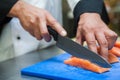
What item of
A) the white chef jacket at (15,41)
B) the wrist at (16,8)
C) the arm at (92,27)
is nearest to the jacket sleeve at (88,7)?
the arm at (92,27)

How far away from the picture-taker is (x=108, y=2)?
106 inches

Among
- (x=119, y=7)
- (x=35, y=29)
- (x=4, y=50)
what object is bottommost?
(x=119, y=7)

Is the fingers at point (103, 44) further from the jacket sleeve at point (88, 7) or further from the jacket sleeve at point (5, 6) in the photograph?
the jacket sleeve at point (5, 6)

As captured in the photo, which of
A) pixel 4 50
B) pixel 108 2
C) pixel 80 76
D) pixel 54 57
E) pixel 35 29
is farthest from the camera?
pixel 108 2

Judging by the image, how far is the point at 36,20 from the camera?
988mm

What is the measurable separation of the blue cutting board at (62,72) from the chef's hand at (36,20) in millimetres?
85

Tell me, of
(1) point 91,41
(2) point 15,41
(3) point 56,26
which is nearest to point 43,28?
(3) point 56,26

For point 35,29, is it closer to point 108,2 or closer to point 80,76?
point 80,76

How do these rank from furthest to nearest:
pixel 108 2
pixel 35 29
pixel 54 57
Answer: pixel 108 2 < pixel 54 57 < pixel 35 29

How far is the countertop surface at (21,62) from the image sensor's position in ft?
3.11

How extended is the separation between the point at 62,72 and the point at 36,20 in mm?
177

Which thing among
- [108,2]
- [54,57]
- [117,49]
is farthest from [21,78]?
[108,2]

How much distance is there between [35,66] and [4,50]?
303 mm

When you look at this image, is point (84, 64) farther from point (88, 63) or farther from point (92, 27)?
point (92, 27)
